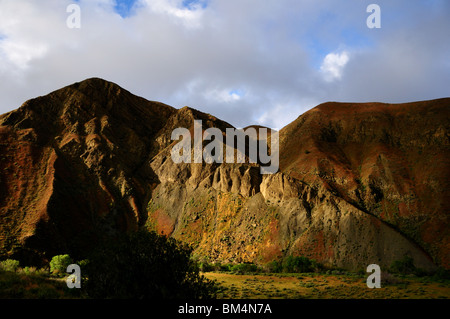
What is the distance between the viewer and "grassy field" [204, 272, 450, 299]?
3331cm

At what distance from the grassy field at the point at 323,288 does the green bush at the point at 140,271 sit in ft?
45.9

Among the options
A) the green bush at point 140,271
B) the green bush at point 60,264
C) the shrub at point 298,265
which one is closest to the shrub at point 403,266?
the shrub at point 298,265

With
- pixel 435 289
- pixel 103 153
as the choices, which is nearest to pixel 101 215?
pixel 103 153

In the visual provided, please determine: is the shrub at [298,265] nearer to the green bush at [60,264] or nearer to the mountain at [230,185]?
the mountain at [230,185]

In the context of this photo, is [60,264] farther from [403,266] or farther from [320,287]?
[403,266]

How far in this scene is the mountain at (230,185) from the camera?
56312 mm

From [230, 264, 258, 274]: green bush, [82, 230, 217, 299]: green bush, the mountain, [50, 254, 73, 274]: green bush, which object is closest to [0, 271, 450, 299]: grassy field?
[230, 264, 258, 274]: green bush

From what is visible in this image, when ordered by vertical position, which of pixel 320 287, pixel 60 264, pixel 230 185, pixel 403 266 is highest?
pixel 230 185

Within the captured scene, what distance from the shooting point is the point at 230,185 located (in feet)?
238

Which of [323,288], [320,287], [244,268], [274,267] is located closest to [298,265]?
[274,267]

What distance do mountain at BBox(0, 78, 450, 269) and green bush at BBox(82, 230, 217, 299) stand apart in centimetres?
3872

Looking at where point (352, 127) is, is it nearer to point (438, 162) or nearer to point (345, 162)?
point (345, 162)

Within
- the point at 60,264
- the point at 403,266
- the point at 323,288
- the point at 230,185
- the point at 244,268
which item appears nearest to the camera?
the point at 323,288

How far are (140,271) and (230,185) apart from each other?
5410cm
